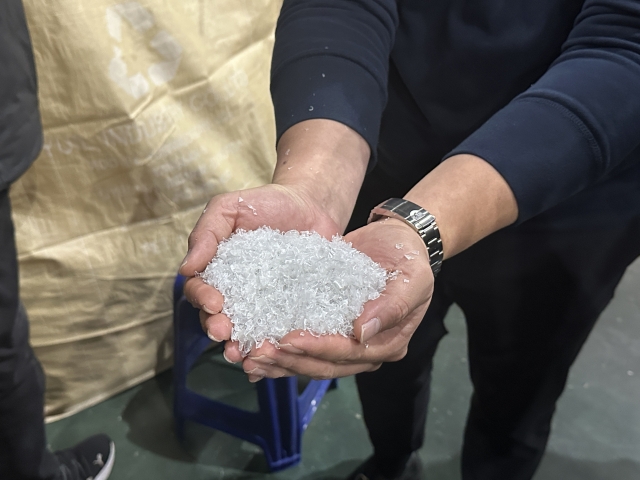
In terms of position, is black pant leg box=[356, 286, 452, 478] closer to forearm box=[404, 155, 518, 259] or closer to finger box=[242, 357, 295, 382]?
forearm box=[404, 155, 518, 259]

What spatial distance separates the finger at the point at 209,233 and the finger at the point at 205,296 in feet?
0.05

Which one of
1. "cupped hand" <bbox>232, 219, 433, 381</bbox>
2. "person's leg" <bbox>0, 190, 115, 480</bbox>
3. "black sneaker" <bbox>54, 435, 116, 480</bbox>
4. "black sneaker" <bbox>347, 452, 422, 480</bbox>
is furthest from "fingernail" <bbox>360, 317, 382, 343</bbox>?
"black sneaker" <bbox>54, 435, 116, 480</bbox>

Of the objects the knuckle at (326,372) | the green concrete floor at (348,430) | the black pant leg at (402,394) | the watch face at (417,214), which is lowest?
the green concrete floor at (348,430)

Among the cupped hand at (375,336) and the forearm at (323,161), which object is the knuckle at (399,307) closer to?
the cupped hand at (375,336)

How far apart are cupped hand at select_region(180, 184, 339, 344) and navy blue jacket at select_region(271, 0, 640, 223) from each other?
0.37 feet

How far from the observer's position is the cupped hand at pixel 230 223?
534mm

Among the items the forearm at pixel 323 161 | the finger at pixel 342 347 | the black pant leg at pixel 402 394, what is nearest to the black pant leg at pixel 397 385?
the black pant leg at pixel 402 394

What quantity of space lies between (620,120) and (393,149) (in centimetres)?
30

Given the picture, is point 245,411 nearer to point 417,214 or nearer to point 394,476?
point 394,476

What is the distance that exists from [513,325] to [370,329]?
356 millimetres

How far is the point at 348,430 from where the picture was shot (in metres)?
1.23

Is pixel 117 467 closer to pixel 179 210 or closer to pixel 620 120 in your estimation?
pixel 179 210

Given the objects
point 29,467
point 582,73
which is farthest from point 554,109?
point 29,467

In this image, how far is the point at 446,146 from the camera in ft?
2.34
